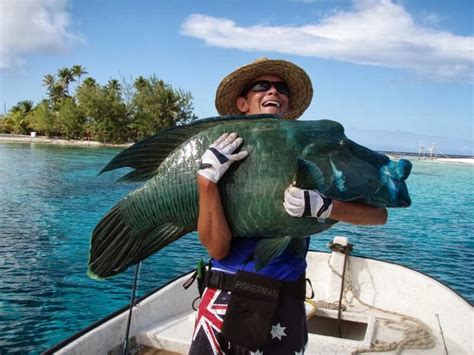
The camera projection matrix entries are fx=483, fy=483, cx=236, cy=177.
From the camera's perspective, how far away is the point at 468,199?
112ft

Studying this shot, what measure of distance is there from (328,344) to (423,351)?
3.59 feet

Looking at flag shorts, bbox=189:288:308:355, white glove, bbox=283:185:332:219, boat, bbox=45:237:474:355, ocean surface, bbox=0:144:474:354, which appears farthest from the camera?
ocean surface, bbox=0:144:474:354

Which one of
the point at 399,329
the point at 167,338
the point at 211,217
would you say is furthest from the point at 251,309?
the point at 399,329

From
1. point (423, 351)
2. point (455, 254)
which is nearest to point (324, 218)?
point (423, 351)

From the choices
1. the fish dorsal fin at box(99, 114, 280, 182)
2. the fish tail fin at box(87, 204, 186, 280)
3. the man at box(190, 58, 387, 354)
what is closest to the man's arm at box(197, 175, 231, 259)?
the man at box(190, 58, 387, 354)

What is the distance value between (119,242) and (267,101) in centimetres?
110

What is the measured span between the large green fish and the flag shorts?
1.40 feet

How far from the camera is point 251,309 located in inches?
93.0

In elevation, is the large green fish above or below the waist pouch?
above

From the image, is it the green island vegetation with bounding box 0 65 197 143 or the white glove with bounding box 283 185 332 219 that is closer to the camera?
the white glove with bounding box 283 185 332 219

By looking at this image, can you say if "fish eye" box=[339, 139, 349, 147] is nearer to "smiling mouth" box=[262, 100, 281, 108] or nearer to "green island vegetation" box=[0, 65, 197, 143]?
"smiling mouth" box=[262, 100, 281, 108]

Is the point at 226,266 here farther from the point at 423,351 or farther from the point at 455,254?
the point at 455,254

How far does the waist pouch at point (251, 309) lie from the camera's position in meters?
2.34

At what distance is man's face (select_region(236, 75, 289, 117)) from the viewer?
266 centimetres
